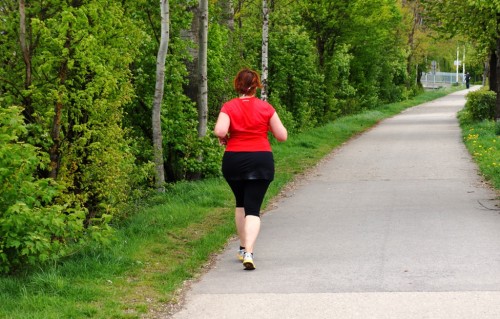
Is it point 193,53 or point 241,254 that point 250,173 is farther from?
point 193,53

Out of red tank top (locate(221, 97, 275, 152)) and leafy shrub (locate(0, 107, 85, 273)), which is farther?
red tank top (locate(221, 97, 275, 152))

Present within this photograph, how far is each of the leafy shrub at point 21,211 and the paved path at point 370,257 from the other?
1.28 m

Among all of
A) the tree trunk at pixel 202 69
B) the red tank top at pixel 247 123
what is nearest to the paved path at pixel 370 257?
the red tank top at pixel 247 123

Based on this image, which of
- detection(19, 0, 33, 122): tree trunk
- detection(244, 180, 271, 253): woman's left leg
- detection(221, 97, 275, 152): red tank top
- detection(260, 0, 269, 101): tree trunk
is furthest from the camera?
detection(260, 0, 269, 101): tree trunk

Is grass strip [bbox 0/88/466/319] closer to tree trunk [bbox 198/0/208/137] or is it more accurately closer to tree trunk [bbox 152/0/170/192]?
tree trunk [bbox 152/0/170/192]

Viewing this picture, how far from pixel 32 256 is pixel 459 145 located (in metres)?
17.6

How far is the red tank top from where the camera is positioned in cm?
796

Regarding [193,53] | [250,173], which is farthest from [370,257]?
[193,53]

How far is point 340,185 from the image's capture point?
14977 millimetres

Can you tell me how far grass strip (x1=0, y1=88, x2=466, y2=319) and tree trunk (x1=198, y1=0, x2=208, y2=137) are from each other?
2.04 meters

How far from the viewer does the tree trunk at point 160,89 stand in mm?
13211

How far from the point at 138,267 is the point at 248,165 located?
1392 millimetres

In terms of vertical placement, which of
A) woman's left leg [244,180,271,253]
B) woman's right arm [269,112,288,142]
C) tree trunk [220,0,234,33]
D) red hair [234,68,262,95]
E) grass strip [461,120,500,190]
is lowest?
grass strip [461,120,500,190]

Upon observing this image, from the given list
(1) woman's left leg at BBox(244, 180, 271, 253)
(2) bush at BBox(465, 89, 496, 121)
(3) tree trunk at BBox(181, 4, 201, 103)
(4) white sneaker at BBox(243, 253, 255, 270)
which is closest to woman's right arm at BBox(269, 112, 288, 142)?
(1) woman's left leg at BBox(244, 180, 271, 253)
